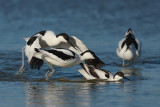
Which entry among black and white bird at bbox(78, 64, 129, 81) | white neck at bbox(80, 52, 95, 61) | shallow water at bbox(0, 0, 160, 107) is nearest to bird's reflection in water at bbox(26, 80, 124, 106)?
shallow water at bbox(0, 0, 160, 107)

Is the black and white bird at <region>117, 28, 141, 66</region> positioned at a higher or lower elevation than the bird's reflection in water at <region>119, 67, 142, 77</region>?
higher

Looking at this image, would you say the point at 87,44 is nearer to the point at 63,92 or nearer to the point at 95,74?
the point at 95,74

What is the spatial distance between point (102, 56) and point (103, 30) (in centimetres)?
517

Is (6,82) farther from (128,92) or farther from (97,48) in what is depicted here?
(97,48)

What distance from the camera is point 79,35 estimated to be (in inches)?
782

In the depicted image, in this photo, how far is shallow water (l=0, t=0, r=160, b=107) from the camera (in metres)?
8.48

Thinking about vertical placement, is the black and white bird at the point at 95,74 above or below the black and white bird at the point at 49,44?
below

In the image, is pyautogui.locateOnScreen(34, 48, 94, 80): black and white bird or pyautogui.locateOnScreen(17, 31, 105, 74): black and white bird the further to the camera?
pyautogui.locateOnScreen(17, 31, 105, 74): black and white bird

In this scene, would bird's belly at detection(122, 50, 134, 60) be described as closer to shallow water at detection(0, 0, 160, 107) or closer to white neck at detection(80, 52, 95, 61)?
→ shallow water at detection(0, 0, 160, 107)

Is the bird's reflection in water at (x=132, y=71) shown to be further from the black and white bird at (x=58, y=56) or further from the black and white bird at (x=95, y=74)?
the black and white bird at (x=58, y=56)

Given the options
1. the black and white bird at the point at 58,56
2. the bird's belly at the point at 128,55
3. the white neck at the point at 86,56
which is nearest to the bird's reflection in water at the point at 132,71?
the white neck at the point at 86,56

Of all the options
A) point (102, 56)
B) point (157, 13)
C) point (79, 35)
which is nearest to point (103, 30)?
point (79, 35)

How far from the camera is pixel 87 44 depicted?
18.1 meters

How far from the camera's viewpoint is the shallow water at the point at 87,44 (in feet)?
27.8
